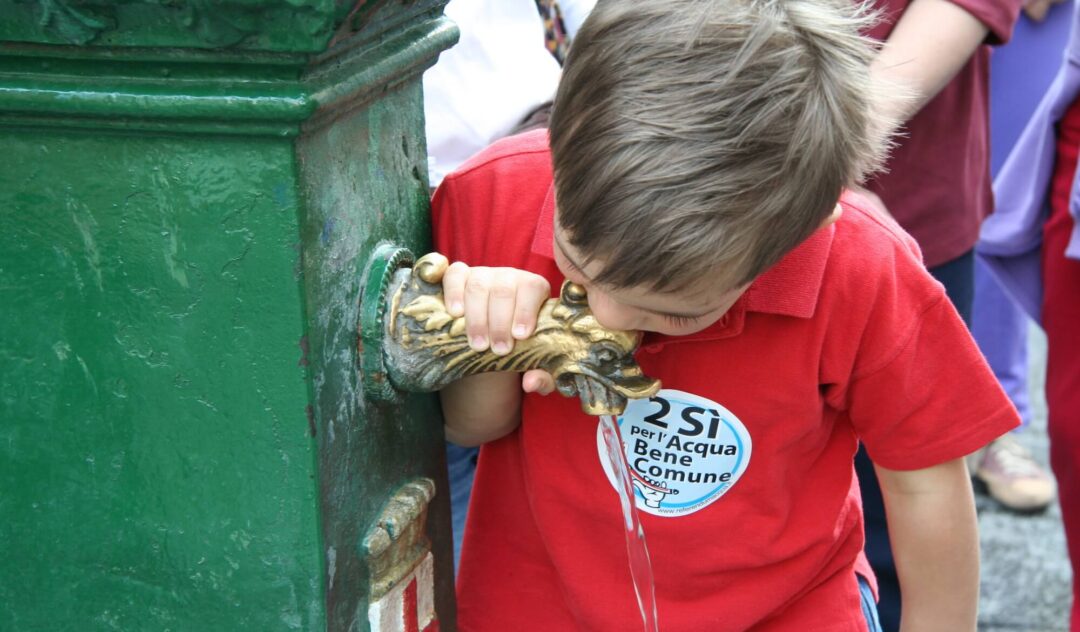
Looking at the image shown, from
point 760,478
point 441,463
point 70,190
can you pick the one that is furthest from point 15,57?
point 760,478

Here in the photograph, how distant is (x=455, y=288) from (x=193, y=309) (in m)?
0.24

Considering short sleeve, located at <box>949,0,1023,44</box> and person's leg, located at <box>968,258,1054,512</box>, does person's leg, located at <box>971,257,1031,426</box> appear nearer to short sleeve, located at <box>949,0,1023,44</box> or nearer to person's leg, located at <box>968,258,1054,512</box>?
person's leg, located at <box>968,258,1054,512</box>

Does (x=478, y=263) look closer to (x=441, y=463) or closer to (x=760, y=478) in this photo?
(x=441, y=463)

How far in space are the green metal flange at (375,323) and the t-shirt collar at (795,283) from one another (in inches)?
8.0

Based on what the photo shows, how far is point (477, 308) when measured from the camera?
1.15m

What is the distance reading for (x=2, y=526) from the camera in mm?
1143

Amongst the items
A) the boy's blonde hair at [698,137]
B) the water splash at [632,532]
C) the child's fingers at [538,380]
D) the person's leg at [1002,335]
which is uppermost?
the boy's blonde hair at [698,137]

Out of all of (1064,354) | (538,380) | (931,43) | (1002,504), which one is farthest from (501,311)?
(1002,504)

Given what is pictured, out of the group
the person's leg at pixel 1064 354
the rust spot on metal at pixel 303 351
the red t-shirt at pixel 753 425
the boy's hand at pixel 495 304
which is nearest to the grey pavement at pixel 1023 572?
the person's leg at pixel 1064 354

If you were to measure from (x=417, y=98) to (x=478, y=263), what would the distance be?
20 centimetres

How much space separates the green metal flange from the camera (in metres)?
1.13

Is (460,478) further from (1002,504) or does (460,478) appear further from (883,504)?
(1002,504)

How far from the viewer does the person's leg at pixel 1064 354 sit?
224 cm

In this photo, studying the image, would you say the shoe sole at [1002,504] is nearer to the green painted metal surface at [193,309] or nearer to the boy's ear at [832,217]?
the boy's ear at [832,217]
